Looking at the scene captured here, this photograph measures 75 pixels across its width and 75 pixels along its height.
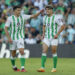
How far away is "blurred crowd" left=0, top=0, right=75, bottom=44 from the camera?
18.1m

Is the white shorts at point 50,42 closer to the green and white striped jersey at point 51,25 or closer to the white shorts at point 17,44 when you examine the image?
the green and white striped jersey at point 51,25

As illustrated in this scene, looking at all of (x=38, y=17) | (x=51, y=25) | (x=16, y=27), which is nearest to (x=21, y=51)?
(x=16, y=27)

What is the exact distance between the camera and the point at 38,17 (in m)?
19.2

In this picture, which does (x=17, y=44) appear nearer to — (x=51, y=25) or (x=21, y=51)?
(x=21, y=51)

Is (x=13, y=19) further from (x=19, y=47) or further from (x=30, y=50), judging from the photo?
(x=30, y=50)

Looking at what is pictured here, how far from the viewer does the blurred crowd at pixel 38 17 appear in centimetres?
1812

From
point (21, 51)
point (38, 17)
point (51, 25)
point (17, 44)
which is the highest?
point (51, 25)

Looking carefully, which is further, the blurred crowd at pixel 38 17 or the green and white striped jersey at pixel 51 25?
the blurred crowd at pixel 38 17

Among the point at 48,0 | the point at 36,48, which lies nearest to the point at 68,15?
the point at 48,0

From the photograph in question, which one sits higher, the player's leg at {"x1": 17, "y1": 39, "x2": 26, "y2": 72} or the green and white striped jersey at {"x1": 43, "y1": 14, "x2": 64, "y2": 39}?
the green and white striped jersey at {"x1": 43, "y1": 14, "x2": 64, "y2": 39}

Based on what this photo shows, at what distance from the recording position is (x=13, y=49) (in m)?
11.5

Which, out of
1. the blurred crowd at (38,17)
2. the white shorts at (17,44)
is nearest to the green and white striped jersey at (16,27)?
the white shorts at (17,44)

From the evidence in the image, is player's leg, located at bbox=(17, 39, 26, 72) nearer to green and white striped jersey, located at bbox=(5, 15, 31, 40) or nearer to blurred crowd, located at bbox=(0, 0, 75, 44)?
green and white striped jersey, located at bbox=(5, 15, 31, 40)

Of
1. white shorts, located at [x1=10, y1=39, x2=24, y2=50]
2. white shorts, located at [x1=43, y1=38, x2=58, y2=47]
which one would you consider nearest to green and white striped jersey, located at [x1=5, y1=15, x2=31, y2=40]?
white shorts, located at [x1=10, y1=39, x2=24, y2=50]
